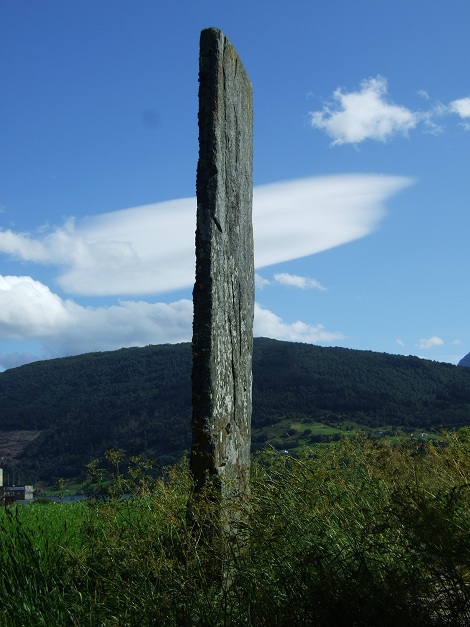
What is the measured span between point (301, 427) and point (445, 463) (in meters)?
61.0

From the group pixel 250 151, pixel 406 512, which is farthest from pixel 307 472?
pixel 250 151

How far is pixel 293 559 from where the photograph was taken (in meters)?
4.25

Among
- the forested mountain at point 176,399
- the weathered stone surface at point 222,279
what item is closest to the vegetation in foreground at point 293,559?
the weathered stone surface at point 222,279

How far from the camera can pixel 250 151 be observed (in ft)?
25.1

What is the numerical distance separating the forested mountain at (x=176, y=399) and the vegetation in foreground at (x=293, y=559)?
164 ft

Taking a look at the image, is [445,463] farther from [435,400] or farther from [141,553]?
[435,400]

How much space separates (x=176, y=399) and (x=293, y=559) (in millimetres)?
90984

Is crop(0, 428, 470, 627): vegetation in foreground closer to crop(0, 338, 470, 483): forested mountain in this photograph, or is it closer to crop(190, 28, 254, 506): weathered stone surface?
crop(190, 28, 254, 506): weathered stone surface

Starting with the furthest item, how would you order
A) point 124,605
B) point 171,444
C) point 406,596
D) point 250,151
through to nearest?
point 171,444, point 250,151, point 124,605, point 406,596

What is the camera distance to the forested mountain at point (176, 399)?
75375 millimetres

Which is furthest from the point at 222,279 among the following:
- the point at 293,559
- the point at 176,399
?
the point at 176,399

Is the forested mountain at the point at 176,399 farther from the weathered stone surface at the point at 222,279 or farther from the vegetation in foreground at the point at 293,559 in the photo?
the vegetation in foreground at the point at 293,559

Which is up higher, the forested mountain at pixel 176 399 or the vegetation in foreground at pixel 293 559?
the forested mountain at pixel 176 399

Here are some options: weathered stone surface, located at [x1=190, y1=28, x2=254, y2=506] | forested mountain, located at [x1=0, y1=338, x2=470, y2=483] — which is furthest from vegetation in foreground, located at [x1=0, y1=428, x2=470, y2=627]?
forested mountain, located at [x1=0, y1=338, x2=470, y2=483]
